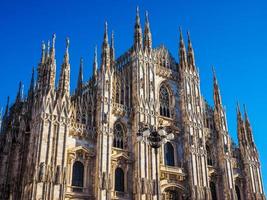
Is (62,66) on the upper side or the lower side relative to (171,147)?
upper

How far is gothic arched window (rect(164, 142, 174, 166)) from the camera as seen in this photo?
39656 millimetres

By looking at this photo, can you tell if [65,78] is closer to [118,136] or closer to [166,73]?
[118,136]

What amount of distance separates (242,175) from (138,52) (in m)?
19.2

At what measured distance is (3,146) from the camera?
39469 millimetres

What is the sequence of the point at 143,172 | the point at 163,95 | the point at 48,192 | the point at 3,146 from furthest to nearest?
the point at 163,95 < the point at 3,146 < the point at 143,172 < the point at 48,192

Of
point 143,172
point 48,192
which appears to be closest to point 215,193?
point 143,172

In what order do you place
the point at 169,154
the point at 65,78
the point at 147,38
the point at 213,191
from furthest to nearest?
the point at 147,38 < the point at 213,191 < the point at 169,154 < the point at 65,78

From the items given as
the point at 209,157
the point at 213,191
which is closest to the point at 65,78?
the point at 209,157

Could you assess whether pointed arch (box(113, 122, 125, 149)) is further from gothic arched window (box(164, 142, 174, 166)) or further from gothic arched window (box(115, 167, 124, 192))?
gothic arched window (box(164, 142, 174, 166))

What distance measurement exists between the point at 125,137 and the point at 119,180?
14.5 ft

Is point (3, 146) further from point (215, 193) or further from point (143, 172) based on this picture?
point (215, 193)

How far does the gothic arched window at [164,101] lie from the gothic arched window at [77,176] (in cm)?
1258

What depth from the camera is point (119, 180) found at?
35156 millimetres

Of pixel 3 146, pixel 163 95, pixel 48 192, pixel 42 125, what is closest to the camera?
pixel 48 192
